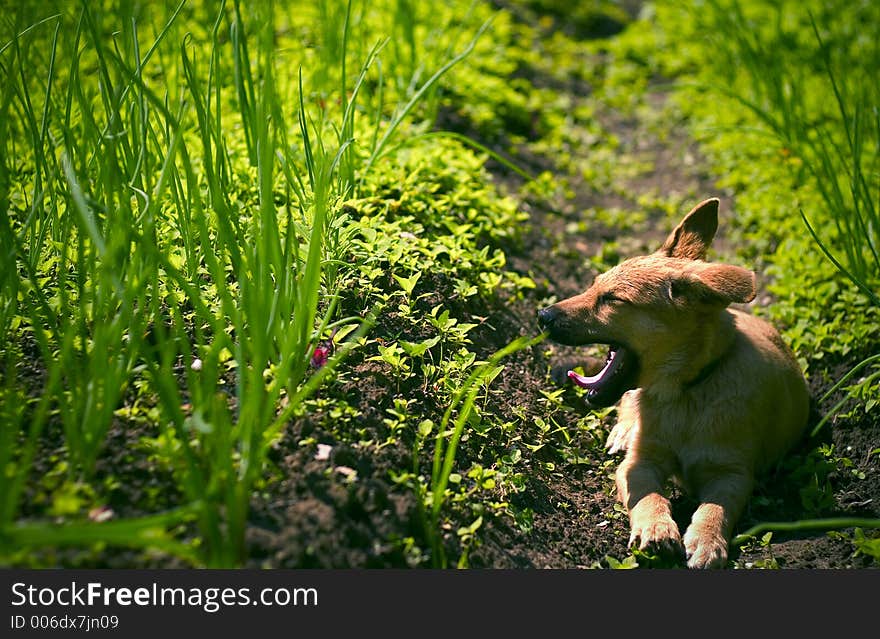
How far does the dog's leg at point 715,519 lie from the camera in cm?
301

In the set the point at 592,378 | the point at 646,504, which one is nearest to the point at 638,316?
the point at 592,378

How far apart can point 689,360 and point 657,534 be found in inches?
31.9

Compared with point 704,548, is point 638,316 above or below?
above

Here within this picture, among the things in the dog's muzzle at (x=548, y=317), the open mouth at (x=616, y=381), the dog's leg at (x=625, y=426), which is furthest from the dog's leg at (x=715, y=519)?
the dog's muzzle at (x=548, y=317)

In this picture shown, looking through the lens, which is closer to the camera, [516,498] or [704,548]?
[704,548]

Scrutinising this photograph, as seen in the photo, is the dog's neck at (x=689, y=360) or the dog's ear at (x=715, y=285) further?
the dog's neck at (x=689, y=360)

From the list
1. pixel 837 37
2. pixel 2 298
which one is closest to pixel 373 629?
pixel 2 298

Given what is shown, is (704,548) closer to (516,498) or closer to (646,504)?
(646,504)

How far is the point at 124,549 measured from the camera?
2279 mm

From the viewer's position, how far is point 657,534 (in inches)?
121

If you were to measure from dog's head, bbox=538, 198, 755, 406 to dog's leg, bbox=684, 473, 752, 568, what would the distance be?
52cm

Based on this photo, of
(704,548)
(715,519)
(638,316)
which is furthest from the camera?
(638,316)

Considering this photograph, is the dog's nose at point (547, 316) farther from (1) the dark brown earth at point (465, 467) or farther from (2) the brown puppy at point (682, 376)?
(1) the dark brown earth at point (465, 467)

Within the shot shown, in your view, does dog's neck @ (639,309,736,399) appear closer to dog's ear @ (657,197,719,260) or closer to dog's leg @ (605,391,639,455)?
dog's leg @ (605,391,639,455)
